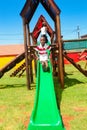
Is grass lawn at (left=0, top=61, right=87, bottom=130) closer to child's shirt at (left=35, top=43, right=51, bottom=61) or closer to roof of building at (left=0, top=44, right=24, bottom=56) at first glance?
child's shirt at (left=35, top=43, right=51, bottom=61)

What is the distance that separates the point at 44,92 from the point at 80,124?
2229 millimetres

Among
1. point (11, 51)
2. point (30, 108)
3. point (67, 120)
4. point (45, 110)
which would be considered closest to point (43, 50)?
point (30, 108)

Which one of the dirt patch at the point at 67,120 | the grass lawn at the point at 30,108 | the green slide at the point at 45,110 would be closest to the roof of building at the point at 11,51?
the grass lawn at the point at 30,108

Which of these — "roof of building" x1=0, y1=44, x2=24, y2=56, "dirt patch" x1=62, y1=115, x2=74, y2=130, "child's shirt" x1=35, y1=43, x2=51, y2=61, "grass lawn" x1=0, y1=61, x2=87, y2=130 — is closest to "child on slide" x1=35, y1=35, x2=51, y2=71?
"child's shirt" x1=35, y1=43, x2=51, y2=61

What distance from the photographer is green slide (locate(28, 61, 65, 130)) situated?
6.75 metres

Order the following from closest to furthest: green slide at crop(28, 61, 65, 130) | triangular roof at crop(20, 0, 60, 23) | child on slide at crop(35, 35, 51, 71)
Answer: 1. green slide at crop(28, 61, 65, 130)
2. child on slide at crop(35, 35, 51, 71)
3. triangular roof at crop(20, 0, 60, 23)

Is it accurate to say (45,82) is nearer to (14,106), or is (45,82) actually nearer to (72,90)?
(14,106)

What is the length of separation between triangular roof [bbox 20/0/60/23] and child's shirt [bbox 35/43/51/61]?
1.66m

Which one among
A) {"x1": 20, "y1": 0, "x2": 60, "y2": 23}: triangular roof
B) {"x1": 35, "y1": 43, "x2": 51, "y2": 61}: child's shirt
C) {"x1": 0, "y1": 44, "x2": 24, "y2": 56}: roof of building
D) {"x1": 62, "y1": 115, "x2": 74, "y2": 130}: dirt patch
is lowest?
{"x1": 0, "y1": 44, "x2": 24, "y2": 56}: roof of building

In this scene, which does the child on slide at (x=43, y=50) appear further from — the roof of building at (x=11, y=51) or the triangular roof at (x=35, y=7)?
the roof of building at (x=11, y=51)

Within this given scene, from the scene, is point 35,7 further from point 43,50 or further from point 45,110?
point 45,110

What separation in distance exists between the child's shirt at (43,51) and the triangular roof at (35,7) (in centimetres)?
166

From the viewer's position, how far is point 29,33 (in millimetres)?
17250

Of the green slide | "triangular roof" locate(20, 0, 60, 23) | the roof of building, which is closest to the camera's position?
the green slide
